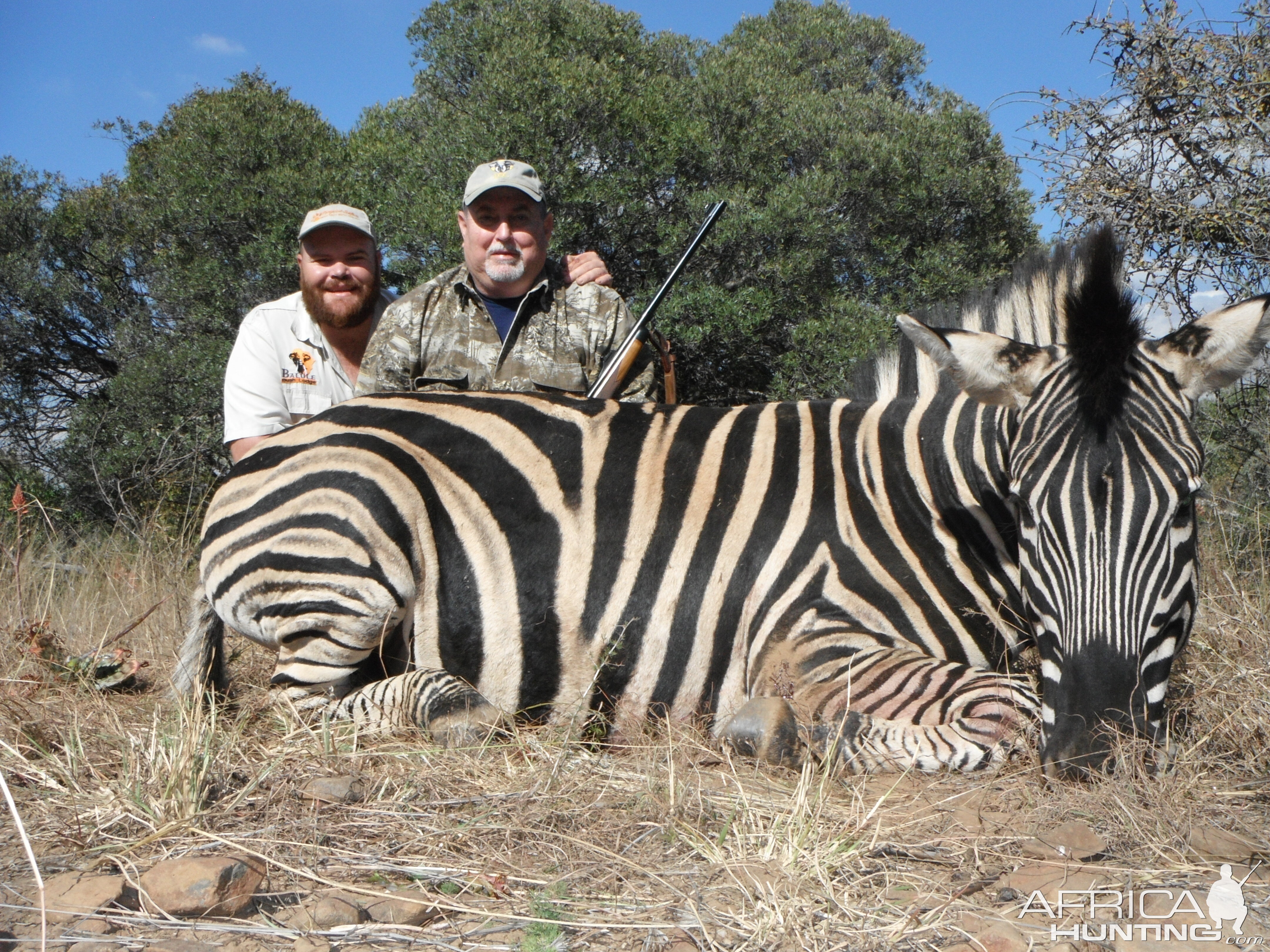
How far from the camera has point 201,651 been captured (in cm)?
385

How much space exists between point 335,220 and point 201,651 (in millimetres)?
2779

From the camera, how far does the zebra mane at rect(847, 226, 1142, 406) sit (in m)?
2.97

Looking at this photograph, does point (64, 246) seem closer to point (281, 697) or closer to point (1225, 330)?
point (281, 697)

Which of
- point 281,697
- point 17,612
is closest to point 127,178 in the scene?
point 17,612

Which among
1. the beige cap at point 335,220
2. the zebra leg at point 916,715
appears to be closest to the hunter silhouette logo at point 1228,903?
the zebra leg at point 916,715

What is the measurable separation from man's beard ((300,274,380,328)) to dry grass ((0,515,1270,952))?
284cm

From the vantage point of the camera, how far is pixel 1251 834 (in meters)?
2.56

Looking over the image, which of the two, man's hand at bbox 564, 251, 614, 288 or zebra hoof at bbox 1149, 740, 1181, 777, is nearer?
zebra hoof at bbox 1149, 740, 1181, 777

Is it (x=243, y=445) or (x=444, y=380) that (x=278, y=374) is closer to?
(x=243, y=445)

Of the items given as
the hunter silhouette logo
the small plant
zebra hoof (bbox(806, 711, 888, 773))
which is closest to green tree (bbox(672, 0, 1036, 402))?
zebra hoof (bbox(806, 711, 888, 773))

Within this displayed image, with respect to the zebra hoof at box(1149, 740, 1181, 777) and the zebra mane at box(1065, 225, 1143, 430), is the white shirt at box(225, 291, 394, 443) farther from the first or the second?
the zebra hoof at box(1149, 740, 1181, 777)

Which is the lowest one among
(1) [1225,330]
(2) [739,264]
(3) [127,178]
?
(1) [1225,330]

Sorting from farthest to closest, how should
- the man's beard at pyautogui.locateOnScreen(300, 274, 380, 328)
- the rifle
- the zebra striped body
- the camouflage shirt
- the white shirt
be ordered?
the man's beard at pyautogui.locateOnScreen(300, 274, 380, 328) < the white shirt < the camouflage shirt < the rifle < the zebra striped body

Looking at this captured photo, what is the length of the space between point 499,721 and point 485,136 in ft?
26.2
